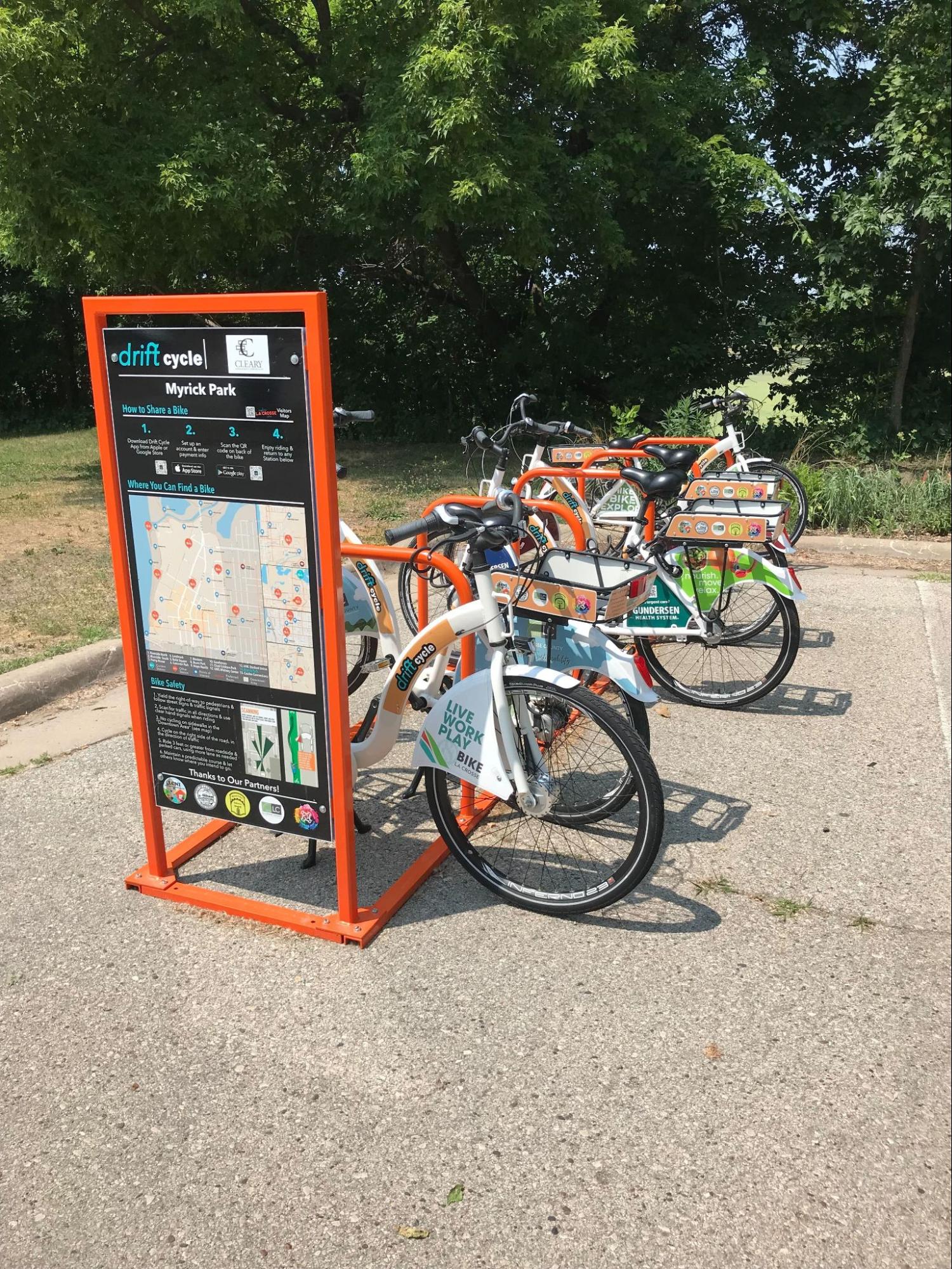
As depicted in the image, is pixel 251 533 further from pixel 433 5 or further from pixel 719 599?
pixel 433 5

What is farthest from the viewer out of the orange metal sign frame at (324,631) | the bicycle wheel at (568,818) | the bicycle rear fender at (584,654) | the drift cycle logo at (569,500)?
the drift cycle logo at (569,500)

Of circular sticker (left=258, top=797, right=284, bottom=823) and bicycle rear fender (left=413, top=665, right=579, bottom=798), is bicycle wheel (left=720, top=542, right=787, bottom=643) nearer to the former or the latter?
bicycle rear fender (left=413, top=665, right=579, bottom=798)

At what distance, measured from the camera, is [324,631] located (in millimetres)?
2688

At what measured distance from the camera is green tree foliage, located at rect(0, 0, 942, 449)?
32.3ft

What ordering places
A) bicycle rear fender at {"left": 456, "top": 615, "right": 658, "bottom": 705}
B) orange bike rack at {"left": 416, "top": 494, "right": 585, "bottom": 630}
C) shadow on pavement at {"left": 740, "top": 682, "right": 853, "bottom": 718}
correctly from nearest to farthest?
bicycle rear fender at {"left": 456, "top": 615, "right": 658, "bottom": 705}, orange bike rack at {"left": 416, "top": 494, "right": 585, "bottom": 630}, shadow on pavement at {"left": 740, "top": 682, "right": 853, "bottom": 718}

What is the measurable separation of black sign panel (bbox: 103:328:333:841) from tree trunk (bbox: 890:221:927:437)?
10629mm

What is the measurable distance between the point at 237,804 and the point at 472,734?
0.71 m

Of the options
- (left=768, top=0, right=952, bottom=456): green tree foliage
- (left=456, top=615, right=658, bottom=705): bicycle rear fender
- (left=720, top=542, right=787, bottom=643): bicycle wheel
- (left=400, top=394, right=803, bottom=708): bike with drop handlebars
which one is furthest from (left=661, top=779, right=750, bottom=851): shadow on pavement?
(left=768, top=0, right=952, bottom=456): green tree foliage

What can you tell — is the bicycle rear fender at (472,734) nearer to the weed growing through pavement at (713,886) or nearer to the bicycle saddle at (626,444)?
the weed growing through pavement at (713,886)

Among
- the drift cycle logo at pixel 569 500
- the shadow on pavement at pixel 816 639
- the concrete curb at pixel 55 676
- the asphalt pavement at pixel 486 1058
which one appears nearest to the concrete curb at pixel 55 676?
the concrete curb at pixel 55 676

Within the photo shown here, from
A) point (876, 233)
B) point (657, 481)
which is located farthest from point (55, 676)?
point (876, 233)

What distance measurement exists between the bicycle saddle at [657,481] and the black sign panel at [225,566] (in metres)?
1.95

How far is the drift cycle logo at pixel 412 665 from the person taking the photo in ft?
10.2

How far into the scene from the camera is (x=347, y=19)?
11234 mm
